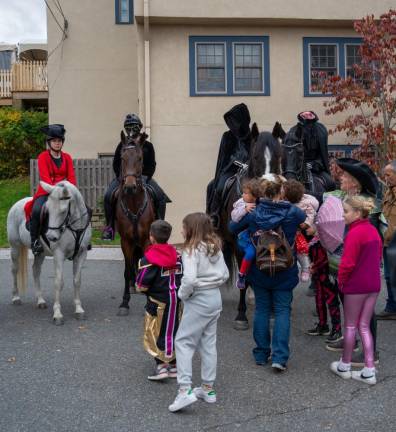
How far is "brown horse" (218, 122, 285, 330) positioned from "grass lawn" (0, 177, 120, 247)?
327 inches

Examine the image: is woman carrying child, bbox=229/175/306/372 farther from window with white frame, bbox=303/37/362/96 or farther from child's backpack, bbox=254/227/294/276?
window with white frame, bbox=303/37/362/96

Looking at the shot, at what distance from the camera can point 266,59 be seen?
56.5 ft

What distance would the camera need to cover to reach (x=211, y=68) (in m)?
17.3

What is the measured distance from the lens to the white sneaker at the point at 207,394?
528 cm

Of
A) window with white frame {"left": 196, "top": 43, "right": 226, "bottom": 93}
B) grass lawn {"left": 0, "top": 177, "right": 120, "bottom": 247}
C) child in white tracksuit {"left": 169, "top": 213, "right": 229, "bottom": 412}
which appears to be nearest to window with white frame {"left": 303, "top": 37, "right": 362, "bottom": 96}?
window with white frame {"left": 196, "top": 43, "right": 226, "bottom": 93}

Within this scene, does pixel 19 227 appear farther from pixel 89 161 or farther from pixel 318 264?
pixel 89 161

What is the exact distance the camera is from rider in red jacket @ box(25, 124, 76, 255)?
27.7 feet

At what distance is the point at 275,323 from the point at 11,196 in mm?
16734

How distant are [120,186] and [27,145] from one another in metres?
15.7

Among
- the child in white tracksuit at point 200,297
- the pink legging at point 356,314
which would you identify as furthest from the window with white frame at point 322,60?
the child in white tracksuit at point 200,297

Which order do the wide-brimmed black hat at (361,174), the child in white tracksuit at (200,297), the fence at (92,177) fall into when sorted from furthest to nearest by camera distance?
the fence at (92,177) < the wide-brimmed black hat at (361,174) < the child in white tracksuit at (200,297)

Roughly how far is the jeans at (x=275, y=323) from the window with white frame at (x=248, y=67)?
39.4 feet

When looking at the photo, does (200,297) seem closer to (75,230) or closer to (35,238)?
(75,230)

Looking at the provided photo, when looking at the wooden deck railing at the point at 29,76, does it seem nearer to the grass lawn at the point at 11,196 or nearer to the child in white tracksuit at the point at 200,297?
the grass lawn at the point at 11,196
